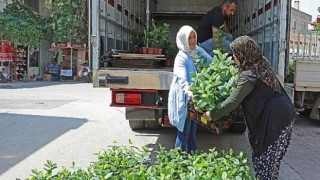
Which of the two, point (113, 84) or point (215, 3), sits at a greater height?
point (215, 3)

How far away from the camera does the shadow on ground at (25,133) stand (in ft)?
19.7

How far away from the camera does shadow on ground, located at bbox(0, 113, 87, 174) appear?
601cm

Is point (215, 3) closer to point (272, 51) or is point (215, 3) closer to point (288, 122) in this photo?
point (272, 51)

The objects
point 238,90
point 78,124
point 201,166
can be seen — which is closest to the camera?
point 201,166

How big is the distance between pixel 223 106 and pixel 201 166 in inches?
32.4

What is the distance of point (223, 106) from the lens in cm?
331

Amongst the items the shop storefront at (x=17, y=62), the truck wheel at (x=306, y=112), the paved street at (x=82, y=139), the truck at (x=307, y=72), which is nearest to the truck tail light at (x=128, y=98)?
the paved street at (x=82, y=139)

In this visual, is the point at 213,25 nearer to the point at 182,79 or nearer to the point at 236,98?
the point at 182,79

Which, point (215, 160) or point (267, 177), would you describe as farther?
point (267, 177)

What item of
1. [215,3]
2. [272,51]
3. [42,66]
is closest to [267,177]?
[272,51]

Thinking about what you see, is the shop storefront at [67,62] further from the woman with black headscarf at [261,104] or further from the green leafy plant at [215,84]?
the woman with black headscarf at [261,104]

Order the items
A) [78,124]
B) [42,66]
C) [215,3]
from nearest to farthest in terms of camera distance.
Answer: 1. [78,124]
2. [215,3]
3. [42,66]

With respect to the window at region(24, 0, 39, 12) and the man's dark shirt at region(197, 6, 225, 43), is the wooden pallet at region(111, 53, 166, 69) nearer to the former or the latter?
the man's dark shirt at region(197, 6, 225, 43)

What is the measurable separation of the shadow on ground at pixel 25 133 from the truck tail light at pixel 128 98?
1.71 metres
